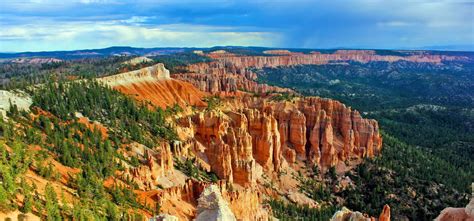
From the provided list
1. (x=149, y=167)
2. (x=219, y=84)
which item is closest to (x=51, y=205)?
(x=149, y=167)

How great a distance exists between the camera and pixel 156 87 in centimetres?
8812

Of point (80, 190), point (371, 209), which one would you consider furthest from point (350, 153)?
point (80, 190)

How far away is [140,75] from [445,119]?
103919mm

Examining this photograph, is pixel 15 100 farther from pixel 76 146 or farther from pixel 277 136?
pixel 277 136

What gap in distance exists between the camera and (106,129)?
5722 cm

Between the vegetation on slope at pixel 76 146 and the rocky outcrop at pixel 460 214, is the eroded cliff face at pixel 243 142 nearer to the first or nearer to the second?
the vegetation on slope at pixel 76 146

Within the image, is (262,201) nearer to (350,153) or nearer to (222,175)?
(222,175)

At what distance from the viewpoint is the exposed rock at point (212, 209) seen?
23266mm

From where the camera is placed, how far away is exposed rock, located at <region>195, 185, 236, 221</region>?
76.3 ft

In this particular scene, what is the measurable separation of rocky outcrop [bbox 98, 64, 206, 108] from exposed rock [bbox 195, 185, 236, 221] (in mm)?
55175

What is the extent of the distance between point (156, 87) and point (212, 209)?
2627 inches

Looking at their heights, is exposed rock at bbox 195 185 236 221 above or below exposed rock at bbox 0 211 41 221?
above

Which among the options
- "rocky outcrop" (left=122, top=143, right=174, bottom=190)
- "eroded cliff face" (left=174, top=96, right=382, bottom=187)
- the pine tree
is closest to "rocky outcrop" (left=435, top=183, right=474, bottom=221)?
the pine tree

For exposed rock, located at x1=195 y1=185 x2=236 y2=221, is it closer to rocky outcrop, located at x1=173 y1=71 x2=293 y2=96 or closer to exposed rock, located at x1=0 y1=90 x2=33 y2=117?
exposed rock, located at x1=0 y1=90 x2=33 y2=117
